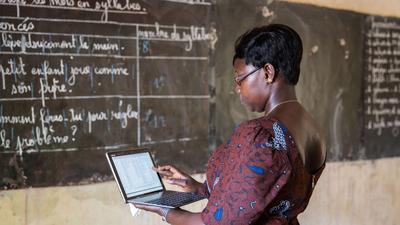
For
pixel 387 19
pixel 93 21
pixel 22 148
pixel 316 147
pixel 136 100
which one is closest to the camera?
pixel 316 147

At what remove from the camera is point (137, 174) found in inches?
66.6

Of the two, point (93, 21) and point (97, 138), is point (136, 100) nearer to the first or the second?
point (97, 138)

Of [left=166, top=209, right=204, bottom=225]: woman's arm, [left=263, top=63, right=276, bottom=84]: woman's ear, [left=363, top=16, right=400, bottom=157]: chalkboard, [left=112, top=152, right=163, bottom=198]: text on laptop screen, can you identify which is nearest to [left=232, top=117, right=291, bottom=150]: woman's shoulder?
[left=263, top=63, right=276, bottom=84]: woman's ear

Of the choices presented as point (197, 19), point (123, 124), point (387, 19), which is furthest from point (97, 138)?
point (387, 19)

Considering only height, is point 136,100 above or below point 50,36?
below

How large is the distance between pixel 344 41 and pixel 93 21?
1.66 m

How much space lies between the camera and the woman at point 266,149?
1353 mm

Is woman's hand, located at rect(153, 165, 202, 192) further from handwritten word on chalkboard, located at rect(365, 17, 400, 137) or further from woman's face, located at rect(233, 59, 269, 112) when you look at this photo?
handwritten word on chalkboard, located at rect(365, 17, 400, 137)

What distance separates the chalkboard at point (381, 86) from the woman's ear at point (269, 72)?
86.0 inches

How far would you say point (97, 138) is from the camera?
238 centimetres

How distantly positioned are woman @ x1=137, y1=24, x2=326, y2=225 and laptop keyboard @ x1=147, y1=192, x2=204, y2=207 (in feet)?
0.09

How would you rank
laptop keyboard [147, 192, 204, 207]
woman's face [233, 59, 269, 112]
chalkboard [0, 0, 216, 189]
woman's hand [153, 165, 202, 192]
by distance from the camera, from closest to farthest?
1. woman's face [233, 59, 269, 112]
2. laptop keyboard [147, 192, 204, 207]
3. woman's hand [153, 165, 202, 192]
4. chalkboard [0, 0, 216, 189]

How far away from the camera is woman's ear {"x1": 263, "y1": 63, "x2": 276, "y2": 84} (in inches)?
56.5

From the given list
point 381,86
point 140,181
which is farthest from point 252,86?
point 381,86
